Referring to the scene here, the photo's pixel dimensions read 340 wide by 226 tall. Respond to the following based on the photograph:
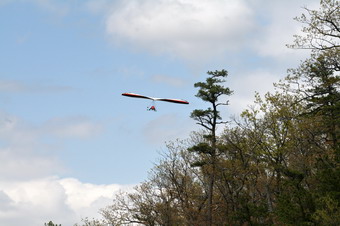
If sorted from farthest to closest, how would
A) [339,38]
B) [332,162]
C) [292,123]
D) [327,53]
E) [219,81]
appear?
1. [219,81]
2. [292,123]
3. [332,162]
4. [327,53]
5. [339,38]

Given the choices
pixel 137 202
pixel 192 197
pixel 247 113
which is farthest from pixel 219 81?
pixel 137 202

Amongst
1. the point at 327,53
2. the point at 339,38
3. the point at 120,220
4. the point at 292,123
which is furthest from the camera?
the point at 120,220

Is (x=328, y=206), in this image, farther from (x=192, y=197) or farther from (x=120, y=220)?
(x=120, y=220)

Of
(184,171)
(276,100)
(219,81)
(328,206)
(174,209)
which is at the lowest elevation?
(328,206)

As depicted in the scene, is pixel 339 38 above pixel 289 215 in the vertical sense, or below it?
above

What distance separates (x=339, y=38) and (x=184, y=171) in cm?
3225

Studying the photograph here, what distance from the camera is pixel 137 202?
56.1 m

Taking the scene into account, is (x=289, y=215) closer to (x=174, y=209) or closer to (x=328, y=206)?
(x=328, y=206)

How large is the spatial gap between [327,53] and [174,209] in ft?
94.1

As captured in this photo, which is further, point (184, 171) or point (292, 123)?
point (184, 171)

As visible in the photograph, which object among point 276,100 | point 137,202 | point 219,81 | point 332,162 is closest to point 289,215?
point 332,162

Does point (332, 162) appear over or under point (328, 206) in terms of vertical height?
over

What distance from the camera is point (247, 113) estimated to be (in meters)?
46.6

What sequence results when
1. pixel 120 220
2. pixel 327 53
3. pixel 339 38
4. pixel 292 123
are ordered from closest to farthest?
pixel 339 38, pixel 327 53, pixel 292 123, pixel 120 220
